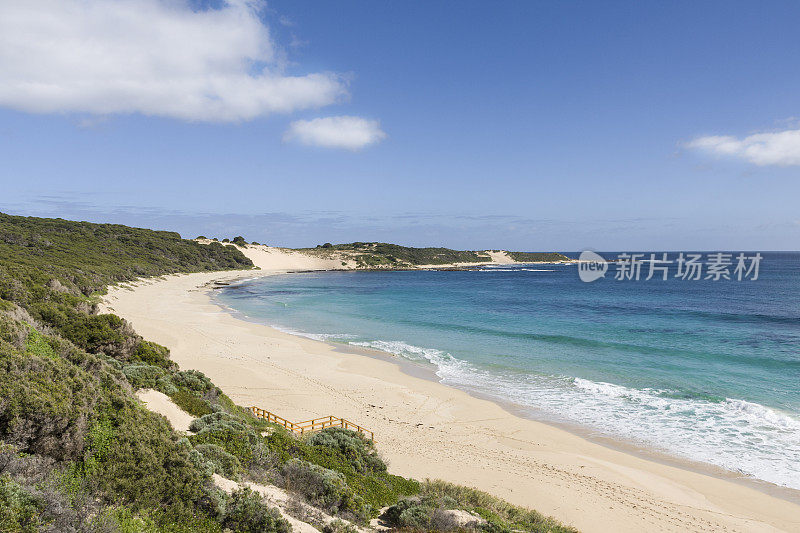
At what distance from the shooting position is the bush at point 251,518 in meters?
6.32

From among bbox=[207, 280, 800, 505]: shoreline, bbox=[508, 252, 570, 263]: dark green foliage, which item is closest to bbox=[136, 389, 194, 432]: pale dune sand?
bbox=[207, 280, 800, 505]: shoreline

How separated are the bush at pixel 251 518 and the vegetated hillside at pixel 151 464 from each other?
0.05 feet

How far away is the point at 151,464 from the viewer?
640cm

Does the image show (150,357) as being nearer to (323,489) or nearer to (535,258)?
(323,489)

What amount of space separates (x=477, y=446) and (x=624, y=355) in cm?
1591

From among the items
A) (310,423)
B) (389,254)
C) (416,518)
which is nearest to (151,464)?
(416,518)

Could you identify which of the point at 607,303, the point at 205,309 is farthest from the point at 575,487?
the point at 607,303

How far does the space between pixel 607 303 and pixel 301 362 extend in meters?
39.2

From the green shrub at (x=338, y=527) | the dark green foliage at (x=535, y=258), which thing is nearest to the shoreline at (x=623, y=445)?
the green shrub at (x=338, y=527)

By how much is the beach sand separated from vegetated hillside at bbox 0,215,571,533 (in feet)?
7.45

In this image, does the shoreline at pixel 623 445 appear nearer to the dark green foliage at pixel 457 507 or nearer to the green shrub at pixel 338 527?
the dark green foliage at pixel 457 507

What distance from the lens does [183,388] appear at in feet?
43.5

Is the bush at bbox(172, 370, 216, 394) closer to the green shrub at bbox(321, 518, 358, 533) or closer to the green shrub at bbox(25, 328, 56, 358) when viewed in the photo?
the green shrub at bbox(25, 328, 56, 358)

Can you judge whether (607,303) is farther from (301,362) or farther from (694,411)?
(301,362)
